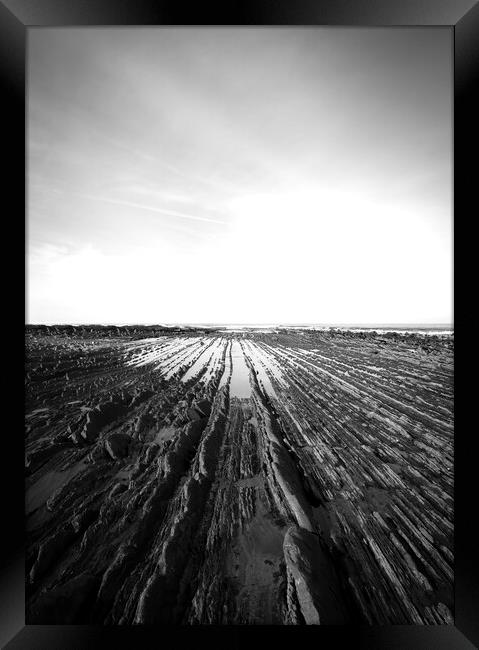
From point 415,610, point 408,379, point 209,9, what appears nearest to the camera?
point 209,9

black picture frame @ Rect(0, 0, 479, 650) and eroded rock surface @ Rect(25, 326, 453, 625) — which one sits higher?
black picture frame @ Rect(0, 0, 479, 650)

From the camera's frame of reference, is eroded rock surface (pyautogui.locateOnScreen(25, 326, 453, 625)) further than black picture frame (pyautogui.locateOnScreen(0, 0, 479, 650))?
Yes

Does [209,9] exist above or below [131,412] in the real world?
above

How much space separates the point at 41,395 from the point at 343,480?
7.88m

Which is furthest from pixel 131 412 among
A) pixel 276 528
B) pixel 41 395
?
pixel 276 528

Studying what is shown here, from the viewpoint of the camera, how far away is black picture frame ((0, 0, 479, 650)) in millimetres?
1508
